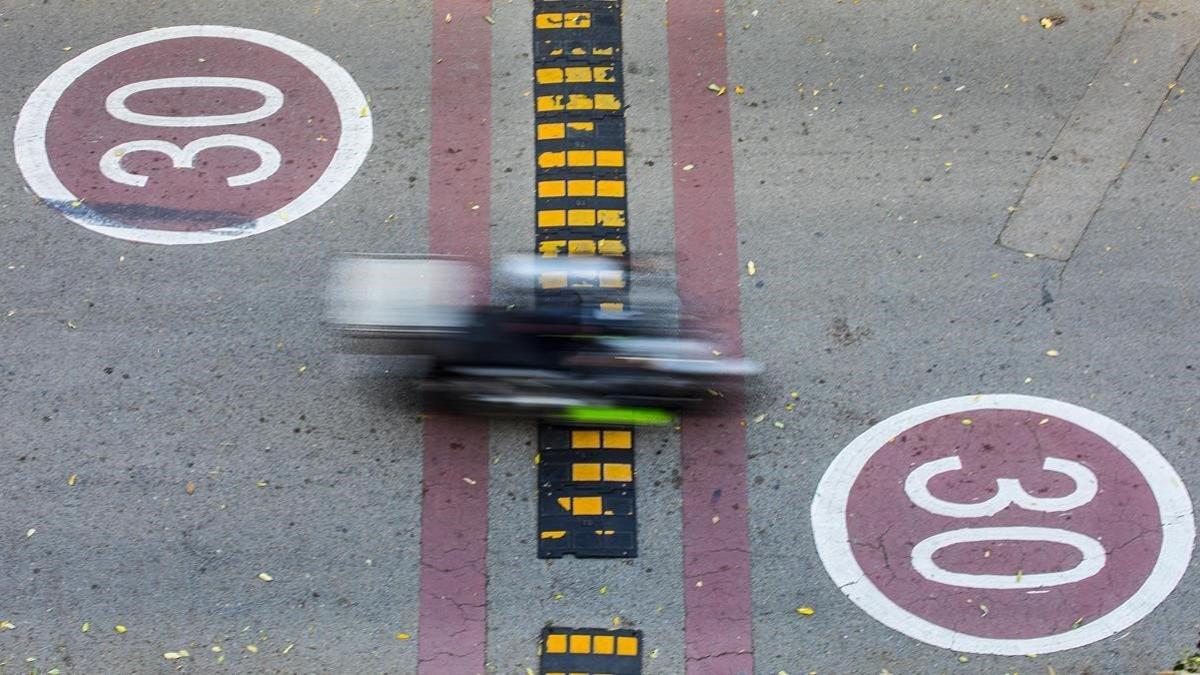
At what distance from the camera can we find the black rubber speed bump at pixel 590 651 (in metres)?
7.03

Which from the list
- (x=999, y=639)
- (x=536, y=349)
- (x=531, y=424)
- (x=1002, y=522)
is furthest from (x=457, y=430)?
(x=999, y=639)

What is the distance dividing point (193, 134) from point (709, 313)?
13.1 feet

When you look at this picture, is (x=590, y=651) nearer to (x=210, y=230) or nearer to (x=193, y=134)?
(x=210, y=230)

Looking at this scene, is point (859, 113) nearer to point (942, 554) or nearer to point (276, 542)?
point (942, 554)

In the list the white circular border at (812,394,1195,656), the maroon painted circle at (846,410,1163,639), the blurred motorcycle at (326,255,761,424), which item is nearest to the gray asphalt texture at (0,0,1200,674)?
the white circular border at (812,394,1195,656)

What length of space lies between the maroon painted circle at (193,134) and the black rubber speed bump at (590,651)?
11.9 ft

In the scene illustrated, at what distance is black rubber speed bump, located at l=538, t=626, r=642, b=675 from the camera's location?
23.1 feet

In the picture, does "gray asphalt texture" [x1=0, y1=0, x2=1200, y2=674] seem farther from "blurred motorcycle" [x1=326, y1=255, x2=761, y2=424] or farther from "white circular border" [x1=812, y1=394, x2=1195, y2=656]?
"blurred motorcycle" [x1=326, y1=255, x2=761, y2=424]

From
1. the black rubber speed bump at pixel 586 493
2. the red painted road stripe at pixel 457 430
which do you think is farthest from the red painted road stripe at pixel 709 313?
the red painted road stripe at pixel 457 430

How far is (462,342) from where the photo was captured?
7008 millimetres

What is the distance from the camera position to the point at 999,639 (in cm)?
705

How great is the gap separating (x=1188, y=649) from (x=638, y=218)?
457cm

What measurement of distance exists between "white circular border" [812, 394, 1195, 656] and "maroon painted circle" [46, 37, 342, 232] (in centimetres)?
431

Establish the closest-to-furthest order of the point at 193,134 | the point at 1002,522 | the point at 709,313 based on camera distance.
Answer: the point at 1002,522 → the point at 709,313 → the point at 193,134
